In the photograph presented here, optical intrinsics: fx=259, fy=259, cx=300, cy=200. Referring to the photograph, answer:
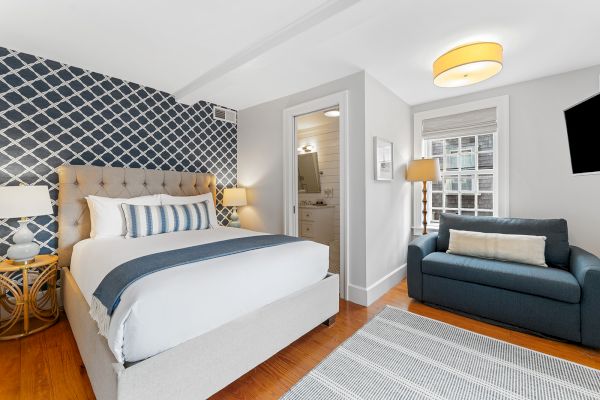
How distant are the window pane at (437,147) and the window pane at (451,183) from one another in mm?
359

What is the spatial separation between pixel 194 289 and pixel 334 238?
352cm

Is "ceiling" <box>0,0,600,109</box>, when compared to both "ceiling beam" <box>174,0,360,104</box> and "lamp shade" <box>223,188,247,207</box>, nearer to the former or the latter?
"ceiling beam" <box>174,0,360,104</box>

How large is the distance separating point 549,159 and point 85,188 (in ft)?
15.9

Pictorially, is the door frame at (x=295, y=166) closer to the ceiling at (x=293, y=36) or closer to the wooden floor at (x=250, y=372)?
the ceiling at (x=293, y=36)

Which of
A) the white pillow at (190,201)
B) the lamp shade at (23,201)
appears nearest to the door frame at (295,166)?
the white pillow at (190,201)

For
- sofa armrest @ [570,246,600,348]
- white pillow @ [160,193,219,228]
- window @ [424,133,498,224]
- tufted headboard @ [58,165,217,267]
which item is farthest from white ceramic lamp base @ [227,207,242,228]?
sofa armrest @ [570,246,600,348]

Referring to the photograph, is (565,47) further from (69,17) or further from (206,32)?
(69,17)

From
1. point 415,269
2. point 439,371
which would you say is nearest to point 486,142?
point 415,269

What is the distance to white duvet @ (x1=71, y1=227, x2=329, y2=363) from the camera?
1170 mm

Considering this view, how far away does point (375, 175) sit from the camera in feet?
9.11

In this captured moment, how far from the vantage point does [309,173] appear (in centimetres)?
496

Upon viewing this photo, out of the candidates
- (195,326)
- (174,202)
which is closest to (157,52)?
(174,202)

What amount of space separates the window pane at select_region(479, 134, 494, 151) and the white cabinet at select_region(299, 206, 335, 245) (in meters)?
2.31

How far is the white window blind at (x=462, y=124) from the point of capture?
3.14 m
